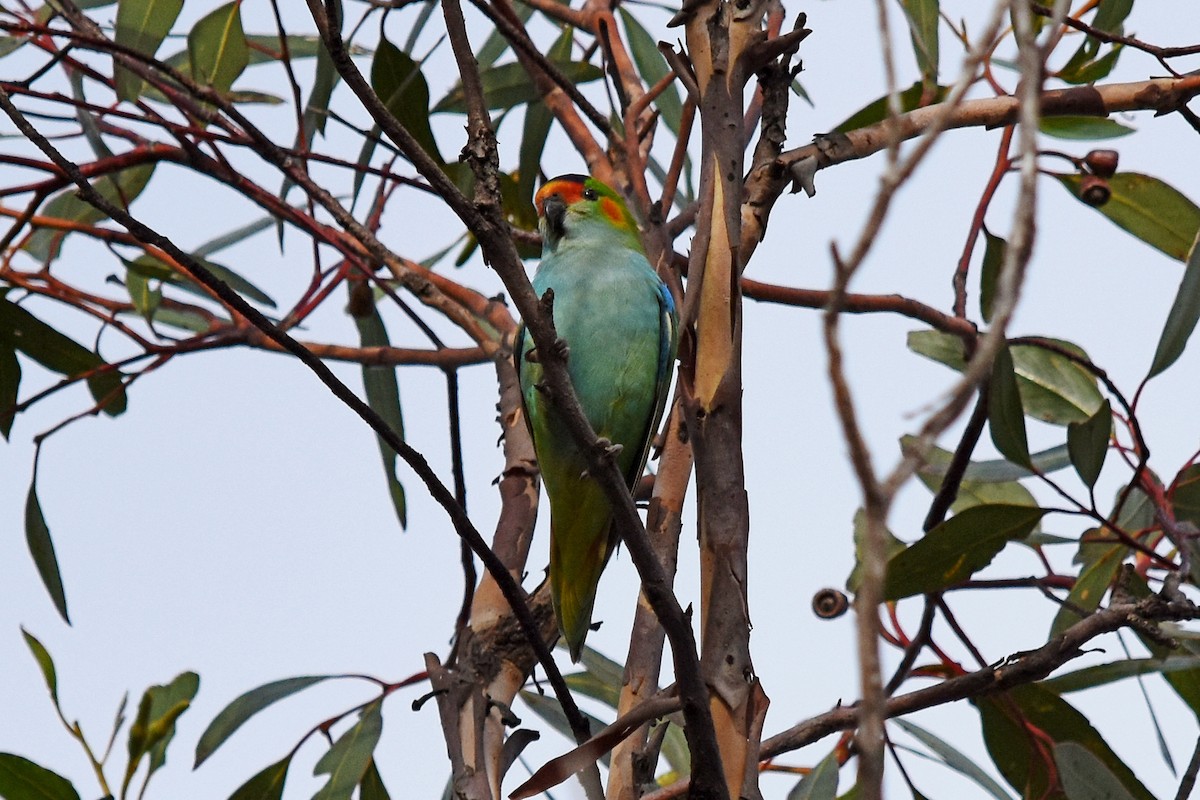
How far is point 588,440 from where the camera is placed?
130cm

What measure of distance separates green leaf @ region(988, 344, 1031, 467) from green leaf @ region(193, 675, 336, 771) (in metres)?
1.40

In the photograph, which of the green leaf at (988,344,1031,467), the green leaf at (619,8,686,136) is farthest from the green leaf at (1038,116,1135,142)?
the green leaf at (619,8,686,136)

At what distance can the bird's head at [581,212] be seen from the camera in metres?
2.70

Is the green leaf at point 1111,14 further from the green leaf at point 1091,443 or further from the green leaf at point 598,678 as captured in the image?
the green leaf at point 598,678

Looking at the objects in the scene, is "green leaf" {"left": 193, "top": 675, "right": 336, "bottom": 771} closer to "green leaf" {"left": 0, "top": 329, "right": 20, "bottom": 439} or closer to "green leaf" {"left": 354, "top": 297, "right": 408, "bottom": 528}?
"green leaf" {"left": 354, "top": 297, "right": 408, "bottom": 528}

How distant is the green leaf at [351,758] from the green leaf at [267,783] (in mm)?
70

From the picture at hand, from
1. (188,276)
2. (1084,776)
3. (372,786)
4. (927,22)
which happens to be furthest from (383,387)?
(1084,776)

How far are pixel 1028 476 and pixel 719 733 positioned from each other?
116cm

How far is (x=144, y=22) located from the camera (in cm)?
255

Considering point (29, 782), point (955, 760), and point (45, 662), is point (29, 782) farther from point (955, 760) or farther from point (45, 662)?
point (955, 760)

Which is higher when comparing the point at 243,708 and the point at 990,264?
the point at 990,264

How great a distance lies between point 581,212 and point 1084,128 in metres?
1.08

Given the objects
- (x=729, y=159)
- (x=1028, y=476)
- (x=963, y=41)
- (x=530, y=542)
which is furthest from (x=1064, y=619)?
(x=729, y=159)

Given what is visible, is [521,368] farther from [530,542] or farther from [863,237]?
[863,237]
